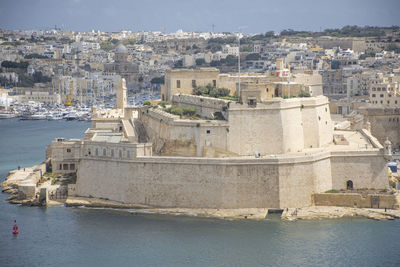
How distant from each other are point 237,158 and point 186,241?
449cm

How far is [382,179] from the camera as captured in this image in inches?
1369

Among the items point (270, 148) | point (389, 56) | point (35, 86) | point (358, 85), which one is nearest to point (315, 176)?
point (270, 148)

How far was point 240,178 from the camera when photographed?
3378cm

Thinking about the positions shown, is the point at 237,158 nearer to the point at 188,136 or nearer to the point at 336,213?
the point at 188,136

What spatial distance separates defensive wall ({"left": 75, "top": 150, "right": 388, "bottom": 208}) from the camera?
3372 centimetres

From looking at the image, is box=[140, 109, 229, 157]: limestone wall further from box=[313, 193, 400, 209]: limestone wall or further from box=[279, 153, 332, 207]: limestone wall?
box=[313, 193, 400, 209]: limestone wall

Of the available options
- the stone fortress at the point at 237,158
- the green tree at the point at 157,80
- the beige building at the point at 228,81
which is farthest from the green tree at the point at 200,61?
the stone fortress at the point at 237,158

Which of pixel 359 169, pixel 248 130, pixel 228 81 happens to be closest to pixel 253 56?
pixel 228 81

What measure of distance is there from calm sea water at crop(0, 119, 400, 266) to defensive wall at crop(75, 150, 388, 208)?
42.5 inches

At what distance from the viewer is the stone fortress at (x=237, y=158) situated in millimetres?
33781

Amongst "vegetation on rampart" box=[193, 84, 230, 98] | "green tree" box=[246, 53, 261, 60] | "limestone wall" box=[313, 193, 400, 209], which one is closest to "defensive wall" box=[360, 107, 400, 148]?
"vegetation on rampart" box=[193, 84, 230, 98]

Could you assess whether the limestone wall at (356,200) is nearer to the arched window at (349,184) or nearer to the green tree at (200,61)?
the arched window at (349,184)

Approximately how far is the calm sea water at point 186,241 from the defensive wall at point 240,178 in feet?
3.54

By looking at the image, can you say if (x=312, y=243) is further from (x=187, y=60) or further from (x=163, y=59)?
(x=163, y=59)
